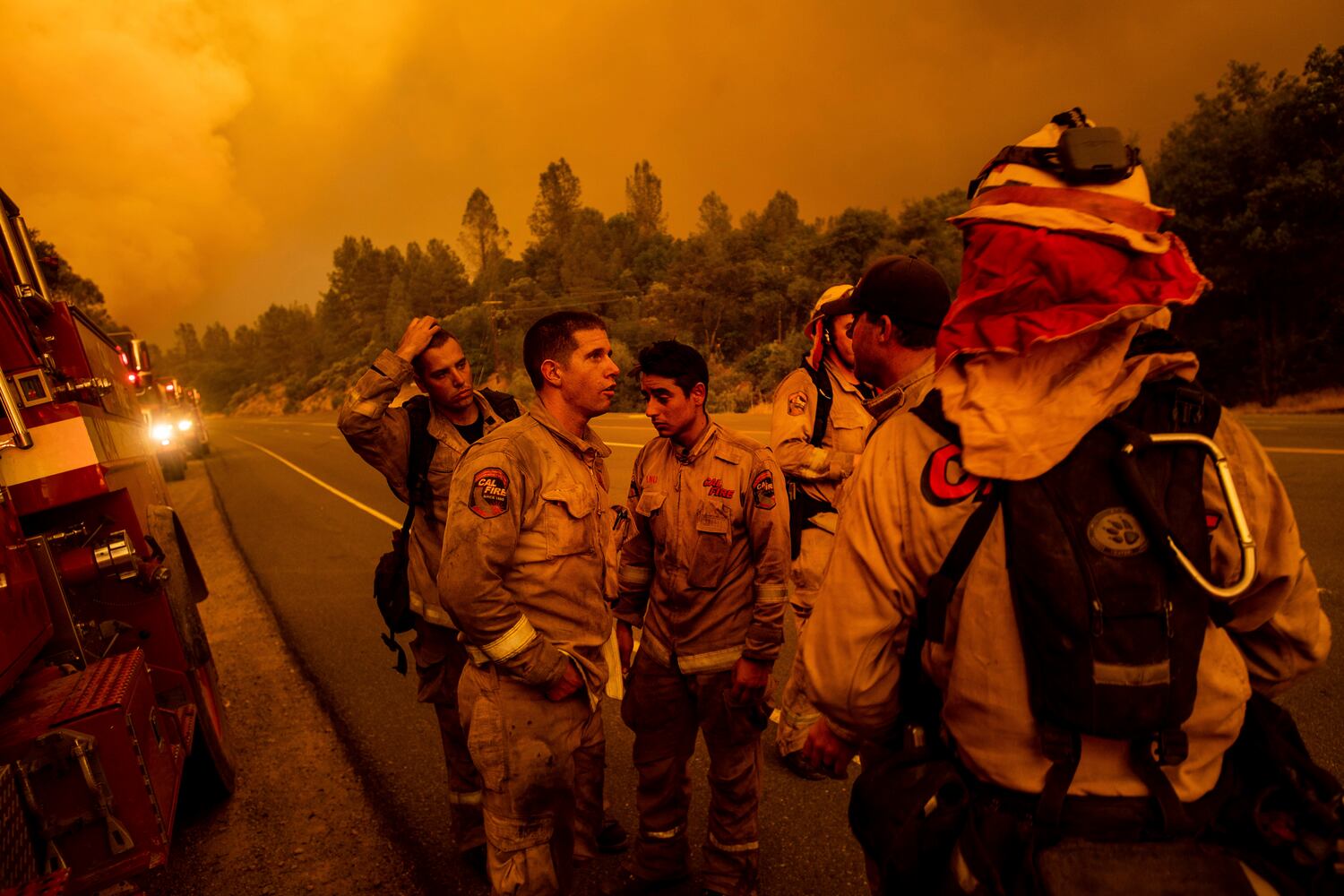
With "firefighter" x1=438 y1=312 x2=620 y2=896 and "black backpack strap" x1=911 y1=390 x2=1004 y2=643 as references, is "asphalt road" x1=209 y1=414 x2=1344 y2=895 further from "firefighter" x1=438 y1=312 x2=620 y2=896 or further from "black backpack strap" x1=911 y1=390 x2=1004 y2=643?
"black backpack strap" x1=911 y1=390 x2=1004 y2=643

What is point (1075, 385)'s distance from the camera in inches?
49.4

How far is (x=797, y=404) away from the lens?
3508 millimetres

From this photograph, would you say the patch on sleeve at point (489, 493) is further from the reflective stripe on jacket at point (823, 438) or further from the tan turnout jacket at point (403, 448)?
the reflective stripe on jacket at point (823, 438)

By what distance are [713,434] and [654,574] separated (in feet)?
2.04

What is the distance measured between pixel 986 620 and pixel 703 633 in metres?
1.55

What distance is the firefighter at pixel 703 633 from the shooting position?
8.79ft

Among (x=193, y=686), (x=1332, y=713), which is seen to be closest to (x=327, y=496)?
(x=193, y=686)

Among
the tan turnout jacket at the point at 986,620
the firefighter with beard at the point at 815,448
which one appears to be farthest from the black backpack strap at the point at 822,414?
the tan turnout jacket at the point at 986,620

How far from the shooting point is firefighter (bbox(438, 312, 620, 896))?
6.99ft

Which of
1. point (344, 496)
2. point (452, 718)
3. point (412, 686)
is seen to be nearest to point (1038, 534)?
point (452, 718)

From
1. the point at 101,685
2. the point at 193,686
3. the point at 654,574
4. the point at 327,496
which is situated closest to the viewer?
the point at 101,685

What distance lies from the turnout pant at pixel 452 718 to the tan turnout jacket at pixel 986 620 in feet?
6.77

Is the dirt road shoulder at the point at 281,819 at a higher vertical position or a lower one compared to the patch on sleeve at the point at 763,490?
lower

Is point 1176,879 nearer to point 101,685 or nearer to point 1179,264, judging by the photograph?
point 1179,264
